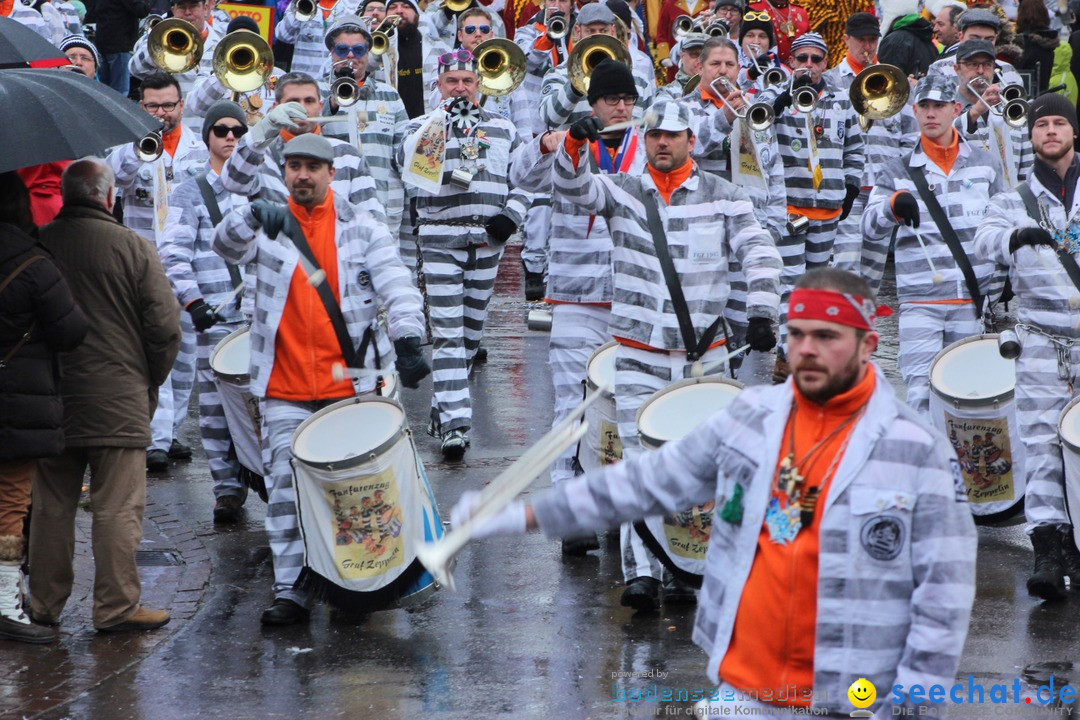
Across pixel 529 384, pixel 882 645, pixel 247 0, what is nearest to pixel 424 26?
pixel 247 0

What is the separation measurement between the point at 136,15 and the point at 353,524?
34.4ft

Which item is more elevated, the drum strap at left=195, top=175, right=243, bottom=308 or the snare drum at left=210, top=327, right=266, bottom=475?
the drum strap at left=195, top=175, right=243, bottom=308

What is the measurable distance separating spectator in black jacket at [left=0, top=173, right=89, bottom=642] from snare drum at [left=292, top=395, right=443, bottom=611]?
106 centimetres

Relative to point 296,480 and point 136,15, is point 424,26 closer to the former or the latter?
point 136,15

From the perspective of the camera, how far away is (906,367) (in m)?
9.27

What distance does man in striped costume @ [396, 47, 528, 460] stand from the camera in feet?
34.7

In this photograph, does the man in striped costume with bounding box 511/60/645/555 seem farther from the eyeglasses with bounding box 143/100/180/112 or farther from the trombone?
the eyeglasses with bounding box 143/100/180/112

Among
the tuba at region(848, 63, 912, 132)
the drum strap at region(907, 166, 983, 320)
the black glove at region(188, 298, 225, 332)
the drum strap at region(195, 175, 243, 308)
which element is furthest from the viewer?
the tuba at region(848, 63, 912, 132)

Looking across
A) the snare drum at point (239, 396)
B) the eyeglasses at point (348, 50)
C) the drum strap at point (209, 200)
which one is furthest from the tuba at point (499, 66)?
the snare drum at point (239, 396)

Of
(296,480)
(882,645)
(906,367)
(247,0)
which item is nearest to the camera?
(882,645)

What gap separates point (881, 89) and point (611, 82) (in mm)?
5598

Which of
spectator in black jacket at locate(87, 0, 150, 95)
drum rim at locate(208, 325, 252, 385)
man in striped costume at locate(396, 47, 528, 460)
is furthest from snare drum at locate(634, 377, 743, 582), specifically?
spectator in black jacket at locate(87, 0, 150, 95)

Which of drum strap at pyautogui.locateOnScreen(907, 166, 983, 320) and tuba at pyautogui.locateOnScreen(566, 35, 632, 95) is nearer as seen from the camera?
drum strap at pyautogui.locateOnScreen(907, 166, 983, 320)

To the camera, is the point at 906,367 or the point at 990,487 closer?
the point at 990,487
